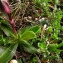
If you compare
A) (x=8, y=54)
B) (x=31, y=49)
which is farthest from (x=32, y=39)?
(x=8, y=54)

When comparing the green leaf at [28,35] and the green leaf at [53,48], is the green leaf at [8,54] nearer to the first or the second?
the green leaf at [28,35]

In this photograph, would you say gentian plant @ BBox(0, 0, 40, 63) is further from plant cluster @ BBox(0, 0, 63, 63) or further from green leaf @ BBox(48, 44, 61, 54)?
green leaf @ BBox(48, 44, 61, 54)

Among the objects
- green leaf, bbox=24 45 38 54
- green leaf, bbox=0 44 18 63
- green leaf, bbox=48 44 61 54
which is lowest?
green leaf, bbox=48 44 61 54

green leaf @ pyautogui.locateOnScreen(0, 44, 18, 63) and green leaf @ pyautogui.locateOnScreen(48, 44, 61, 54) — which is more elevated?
green leaf @ pyautogui.locateOnScreen(0, 44, 18, 63)

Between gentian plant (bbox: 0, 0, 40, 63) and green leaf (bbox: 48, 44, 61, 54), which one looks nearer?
gentian plant (bbox: 0, 0, 40, 63)

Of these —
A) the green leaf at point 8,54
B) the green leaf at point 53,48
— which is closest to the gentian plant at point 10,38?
the green leaf at point 8,54

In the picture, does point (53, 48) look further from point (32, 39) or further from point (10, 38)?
point (10, 38)

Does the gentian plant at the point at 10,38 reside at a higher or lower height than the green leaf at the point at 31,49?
higher

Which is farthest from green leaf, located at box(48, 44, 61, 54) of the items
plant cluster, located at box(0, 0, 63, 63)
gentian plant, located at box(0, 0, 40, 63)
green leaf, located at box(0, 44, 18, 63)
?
green leaf, located at box(0, 44, 18, 63)
